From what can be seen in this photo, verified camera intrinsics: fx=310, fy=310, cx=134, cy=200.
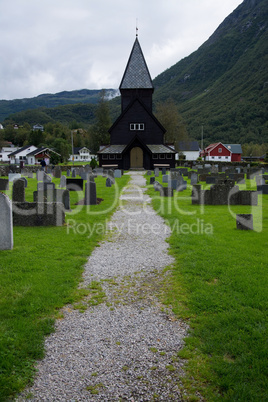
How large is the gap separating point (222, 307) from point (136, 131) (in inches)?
1614

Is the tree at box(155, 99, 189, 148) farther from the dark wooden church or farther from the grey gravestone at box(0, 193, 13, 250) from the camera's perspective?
the grey gravestone at box(0, 193, 13, 250)

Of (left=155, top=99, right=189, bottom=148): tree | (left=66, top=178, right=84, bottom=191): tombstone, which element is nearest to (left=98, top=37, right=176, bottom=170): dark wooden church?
(left=155, top=99, right=189, bottom=148): tree

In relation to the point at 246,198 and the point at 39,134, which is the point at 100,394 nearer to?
the point at 246,198

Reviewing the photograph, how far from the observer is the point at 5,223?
7.50 metres

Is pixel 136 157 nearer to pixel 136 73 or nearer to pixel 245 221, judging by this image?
pixel 136 73

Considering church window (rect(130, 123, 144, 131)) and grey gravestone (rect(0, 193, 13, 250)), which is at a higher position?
church window (rect(130, 123, 144, 131))

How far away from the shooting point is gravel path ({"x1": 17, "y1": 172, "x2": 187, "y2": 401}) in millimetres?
3244

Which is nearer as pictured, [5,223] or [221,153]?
[5,223]

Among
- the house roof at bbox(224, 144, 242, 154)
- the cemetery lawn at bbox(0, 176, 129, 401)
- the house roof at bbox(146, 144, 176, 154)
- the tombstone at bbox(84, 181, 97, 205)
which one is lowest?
the cemetery lawn at bbox(0, 176, 129, 401)

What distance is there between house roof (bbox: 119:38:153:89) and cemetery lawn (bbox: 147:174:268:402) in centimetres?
4094

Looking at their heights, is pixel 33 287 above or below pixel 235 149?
below

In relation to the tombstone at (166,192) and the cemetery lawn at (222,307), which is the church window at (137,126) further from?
the cemetery lawn at (222,307)

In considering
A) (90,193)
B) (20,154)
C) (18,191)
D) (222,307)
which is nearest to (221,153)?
(20,154)

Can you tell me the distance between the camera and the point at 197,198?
1458 cm
